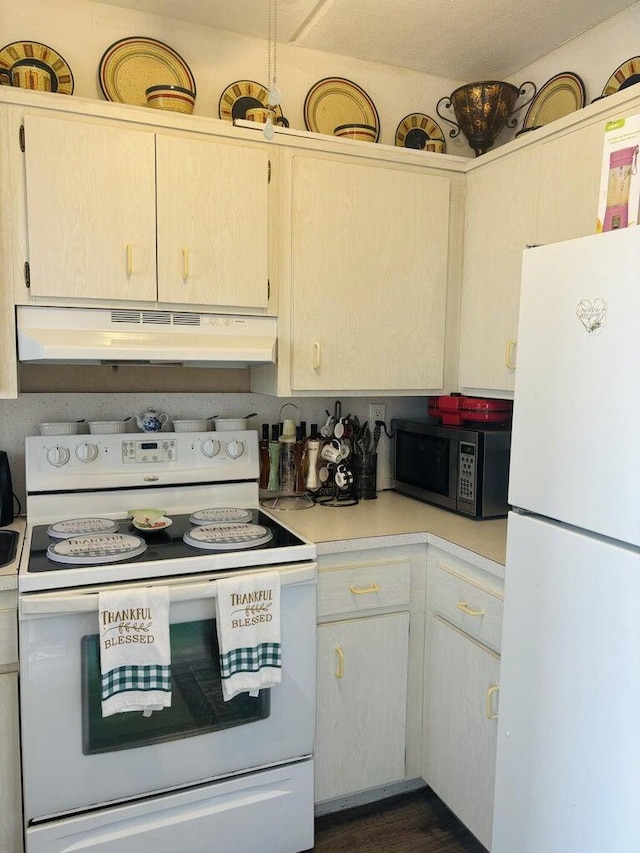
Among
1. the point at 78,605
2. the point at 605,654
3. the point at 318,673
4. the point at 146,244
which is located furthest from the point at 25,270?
the point at 605,654

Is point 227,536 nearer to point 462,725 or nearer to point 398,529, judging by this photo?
point 398,529

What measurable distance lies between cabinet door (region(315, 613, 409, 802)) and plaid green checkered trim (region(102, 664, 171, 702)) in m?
0.49

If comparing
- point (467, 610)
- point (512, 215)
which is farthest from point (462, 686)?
point (512, 215)

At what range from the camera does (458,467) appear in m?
2.19

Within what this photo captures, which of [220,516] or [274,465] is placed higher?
[274,465]

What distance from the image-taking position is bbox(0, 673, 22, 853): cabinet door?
157 centimetres

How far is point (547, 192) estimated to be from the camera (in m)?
1.91

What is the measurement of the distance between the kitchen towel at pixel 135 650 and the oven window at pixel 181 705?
0.19ft

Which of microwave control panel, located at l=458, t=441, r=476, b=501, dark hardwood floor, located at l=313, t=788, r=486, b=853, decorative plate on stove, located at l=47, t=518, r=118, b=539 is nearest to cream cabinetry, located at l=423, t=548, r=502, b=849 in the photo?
dark hardwood floor, located at l=313, t=788, r=486, b=853

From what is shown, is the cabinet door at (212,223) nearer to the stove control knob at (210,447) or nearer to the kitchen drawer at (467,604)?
the stove control knob at (210,447)

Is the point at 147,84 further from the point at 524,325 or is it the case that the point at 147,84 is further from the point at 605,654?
the point at 605,654

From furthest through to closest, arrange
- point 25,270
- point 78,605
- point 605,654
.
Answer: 1. point 25,270
2. point 78,605
3. point 605,654

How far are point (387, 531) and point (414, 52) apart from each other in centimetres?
175

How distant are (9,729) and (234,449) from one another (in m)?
1.04
